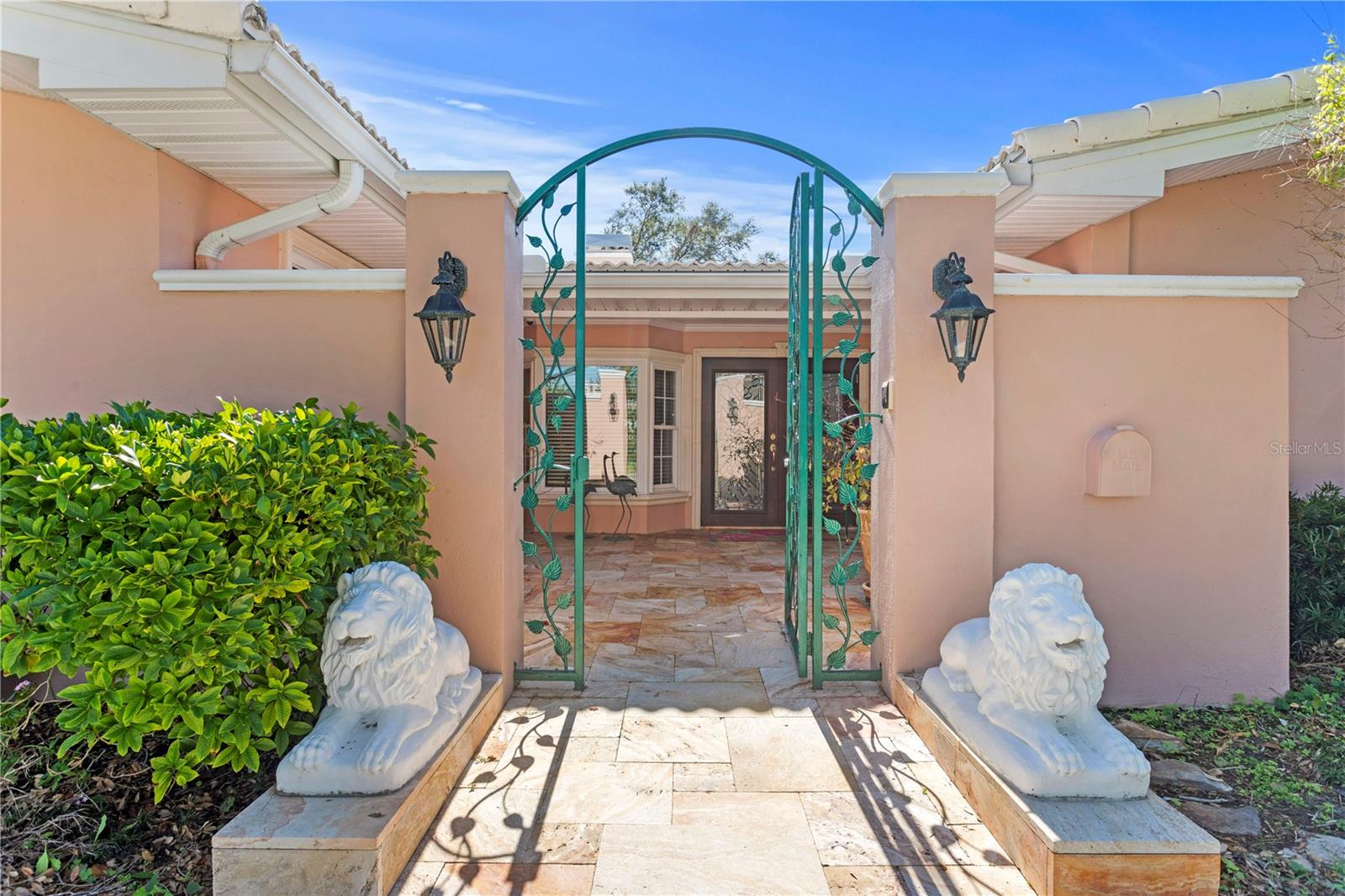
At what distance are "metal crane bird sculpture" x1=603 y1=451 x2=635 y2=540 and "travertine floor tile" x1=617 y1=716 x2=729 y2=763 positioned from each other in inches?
200

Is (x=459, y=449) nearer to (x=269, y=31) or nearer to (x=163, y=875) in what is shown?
(x=163, y=875)

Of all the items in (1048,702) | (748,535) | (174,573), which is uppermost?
(174,573)

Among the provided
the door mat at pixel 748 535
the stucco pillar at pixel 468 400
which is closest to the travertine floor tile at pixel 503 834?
the stucco pillar at pixel 468 400

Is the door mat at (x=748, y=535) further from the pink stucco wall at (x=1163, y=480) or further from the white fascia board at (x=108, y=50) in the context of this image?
the white fascia board at (x=108, y=50)

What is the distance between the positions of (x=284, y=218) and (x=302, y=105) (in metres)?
0.68

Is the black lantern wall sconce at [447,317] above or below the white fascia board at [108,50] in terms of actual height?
below

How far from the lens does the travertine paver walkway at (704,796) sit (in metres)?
2.01

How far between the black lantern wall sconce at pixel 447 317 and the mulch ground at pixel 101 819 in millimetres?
1667

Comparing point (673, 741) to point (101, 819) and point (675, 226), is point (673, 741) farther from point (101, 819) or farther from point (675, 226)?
point (675, 226)

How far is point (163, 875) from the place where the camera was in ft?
6.66

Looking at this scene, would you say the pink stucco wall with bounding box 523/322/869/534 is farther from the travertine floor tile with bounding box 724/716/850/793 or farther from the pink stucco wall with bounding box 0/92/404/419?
the travertine floor tile with bounding box 724/716/850/793

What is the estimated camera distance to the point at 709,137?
3293 millimetres

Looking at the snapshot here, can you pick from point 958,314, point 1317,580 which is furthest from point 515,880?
point 1317,580

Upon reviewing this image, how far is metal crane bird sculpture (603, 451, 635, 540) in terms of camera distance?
8.09 meters
